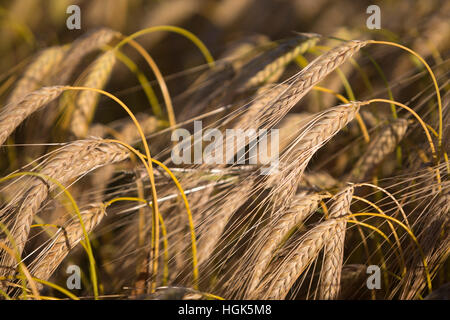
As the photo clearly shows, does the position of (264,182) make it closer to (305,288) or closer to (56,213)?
(305,288)

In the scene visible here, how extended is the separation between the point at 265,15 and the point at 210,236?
102cm

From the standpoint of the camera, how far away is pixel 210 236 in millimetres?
708

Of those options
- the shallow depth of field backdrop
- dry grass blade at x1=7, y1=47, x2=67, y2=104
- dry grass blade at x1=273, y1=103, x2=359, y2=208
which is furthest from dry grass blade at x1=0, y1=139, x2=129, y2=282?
dry grass blade at x1=7, y1=47, x2=67, y2=104

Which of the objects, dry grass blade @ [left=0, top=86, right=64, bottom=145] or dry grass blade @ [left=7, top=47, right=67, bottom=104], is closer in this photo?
dry grass blade @ [left=0, top=86, right=64, bottom=145]

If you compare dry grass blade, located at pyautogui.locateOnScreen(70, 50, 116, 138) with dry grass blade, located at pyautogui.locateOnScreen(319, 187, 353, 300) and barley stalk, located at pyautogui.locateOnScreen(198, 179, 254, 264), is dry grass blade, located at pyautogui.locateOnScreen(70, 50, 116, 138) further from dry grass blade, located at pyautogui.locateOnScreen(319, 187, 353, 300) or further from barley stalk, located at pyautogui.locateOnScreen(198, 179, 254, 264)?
dry grass blade, located at pyautogui.locateOnScreen(319, 187, 353, 300)

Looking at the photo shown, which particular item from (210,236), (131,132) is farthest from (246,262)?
(131,132)

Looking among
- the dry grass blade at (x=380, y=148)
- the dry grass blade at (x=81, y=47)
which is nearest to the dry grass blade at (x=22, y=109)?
the dry grass blade at (x=81, y=47)

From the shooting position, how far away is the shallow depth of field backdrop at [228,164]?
0.60m
